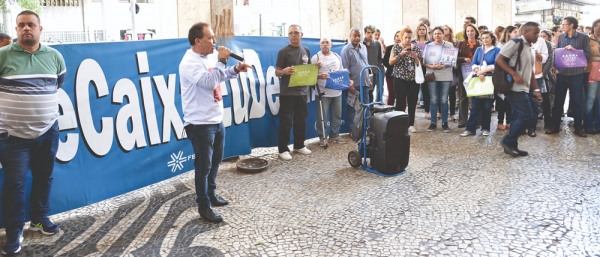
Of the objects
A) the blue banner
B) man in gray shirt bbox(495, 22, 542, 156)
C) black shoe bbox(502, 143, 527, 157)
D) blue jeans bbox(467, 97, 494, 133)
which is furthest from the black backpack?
the blue banner

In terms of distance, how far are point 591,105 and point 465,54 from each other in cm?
219

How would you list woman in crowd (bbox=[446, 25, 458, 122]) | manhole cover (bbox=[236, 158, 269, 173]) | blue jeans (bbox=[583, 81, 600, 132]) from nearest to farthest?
manhole cover (bbox=[236, 158, 269, 173])
blue jeans (bbox=[583, 81, 600, 132])
woman in crowd (bbox=[446, 25, 458, 122])

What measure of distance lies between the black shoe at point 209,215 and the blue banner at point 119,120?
110 centimetres

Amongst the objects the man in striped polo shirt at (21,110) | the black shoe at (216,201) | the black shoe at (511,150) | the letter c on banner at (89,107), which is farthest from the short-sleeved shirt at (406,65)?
the man in striped polo shirt at (21,110)

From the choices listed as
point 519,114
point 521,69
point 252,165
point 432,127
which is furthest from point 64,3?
point 519,114

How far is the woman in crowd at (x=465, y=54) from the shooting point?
847 centimetres

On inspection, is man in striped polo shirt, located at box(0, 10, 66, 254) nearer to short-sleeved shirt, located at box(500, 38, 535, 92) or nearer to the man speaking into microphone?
the man speaking into microphone

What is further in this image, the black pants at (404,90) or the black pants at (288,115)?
the black pants at (404,90)

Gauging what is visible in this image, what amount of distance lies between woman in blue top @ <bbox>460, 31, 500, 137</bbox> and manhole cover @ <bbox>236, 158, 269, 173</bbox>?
12.3 ft

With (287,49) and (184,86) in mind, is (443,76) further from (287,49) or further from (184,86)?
(184,86)

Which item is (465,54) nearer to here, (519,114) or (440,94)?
(440,94)

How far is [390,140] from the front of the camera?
Result: 5.60 m

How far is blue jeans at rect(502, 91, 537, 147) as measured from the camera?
638cm

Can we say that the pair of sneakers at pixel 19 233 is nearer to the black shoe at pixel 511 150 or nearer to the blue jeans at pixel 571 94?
the black shoe at pixel 511 150
